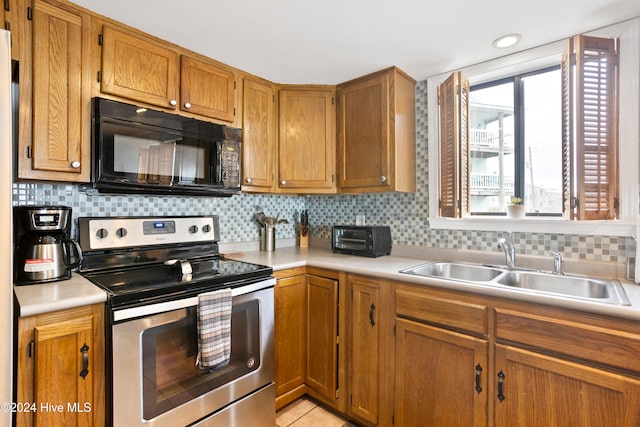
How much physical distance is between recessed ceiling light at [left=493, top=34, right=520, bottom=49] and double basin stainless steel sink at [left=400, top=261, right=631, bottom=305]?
1279 millimetres

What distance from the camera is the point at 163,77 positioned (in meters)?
1.77

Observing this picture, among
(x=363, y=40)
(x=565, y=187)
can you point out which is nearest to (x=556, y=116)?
(x=565, y=187)

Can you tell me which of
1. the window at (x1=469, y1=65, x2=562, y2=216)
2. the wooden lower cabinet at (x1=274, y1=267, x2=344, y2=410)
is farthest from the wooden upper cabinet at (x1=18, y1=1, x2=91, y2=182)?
the window at (x1=469, y1=65, x2=562, y2=216)

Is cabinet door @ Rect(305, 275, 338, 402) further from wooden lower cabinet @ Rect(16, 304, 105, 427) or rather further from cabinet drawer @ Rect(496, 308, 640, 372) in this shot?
wooden lower cabinet @ Rect(16, 304, 105, 427)

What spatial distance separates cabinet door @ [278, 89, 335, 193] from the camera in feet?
7.86

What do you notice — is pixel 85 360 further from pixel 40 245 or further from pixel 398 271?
pixel 398 271

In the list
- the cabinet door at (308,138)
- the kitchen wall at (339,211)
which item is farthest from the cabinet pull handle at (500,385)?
the cabinet door at (308,138)

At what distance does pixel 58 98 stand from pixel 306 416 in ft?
7.09

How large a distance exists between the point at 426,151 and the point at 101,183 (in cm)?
200

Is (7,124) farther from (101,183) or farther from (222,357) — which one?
(222,357)

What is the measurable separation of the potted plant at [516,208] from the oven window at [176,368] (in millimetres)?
1678

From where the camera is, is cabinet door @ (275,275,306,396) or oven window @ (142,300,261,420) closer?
oven window @ (142,300,261,420)

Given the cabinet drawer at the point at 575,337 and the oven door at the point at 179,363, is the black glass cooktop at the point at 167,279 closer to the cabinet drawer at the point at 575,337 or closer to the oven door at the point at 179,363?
the oven door at the point at 179,363

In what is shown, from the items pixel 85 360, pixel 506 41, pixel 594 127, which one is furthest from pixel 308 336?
pixel 506 41
